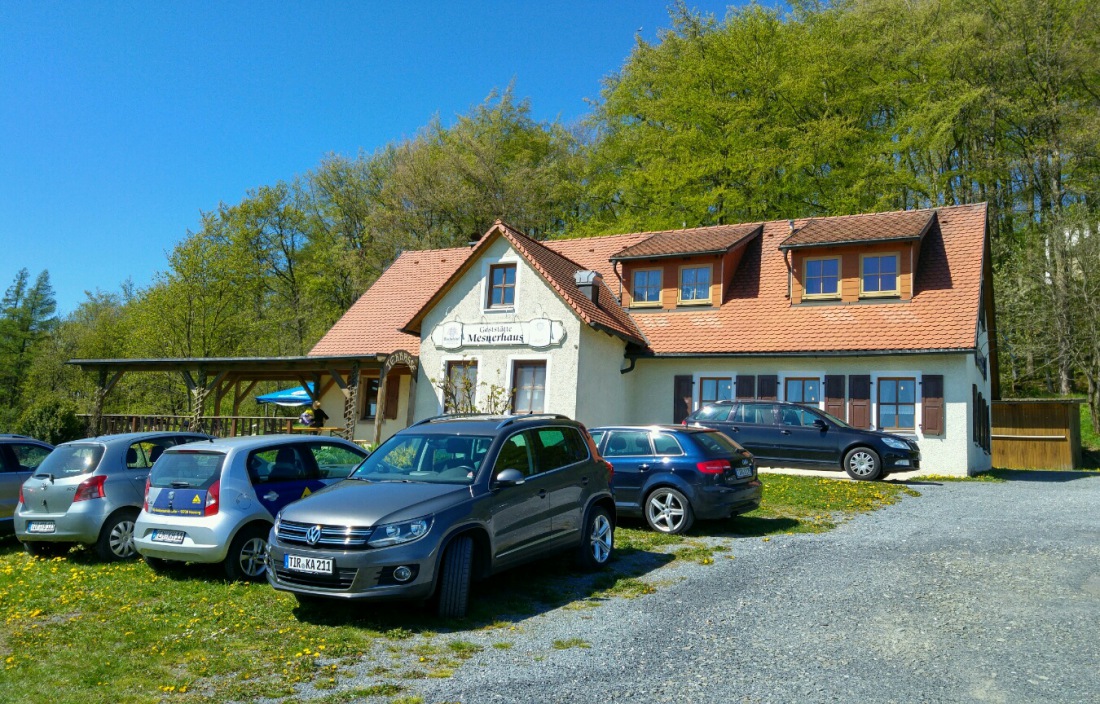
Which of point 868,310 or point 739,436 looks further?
point 868,310

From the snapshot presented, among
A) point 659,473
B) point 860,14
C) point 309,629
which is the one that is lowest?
point 309,629

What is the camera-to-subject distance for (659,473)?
11172 millimetres

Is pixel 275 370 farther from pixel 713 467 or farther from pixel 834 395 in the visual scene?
pixel 713 467

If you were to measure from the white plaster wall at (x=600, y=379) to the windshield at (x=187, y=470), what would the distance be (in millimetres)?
12108

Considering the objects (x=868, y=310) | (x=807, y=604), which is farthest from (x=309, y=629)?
(x=868, y=310)

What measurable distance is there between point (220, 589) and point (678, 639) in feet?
15.5

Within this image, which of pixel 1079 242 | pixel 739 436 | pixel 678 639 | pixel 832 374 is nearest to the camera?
pixel 678 639

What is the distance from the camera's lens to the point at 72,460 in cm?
1004

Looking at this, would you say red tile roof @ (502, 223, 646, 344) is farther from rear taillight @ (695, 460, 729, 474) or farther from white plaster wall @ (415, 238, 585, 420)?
rear taillight @ (695, 460, 729, 474)

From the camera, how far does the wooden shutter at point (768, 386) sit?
20.7m

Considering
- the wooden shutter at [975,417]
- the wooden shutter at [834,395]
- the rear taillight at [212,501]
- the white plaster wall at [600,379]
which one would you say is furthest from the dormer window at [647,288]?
the rear taillight at [212,501]

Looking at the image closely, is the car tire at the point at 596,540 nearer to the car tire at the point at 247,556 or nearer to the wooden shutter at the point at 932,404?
the car tire at the point at 247,556

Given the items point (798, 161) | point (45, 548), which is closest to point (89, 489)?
point (45, 548)

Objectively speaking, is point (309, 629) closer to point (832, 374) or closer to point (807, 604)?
point (807, 604)
